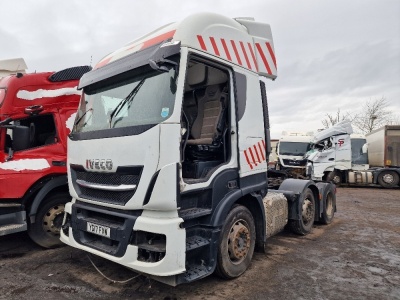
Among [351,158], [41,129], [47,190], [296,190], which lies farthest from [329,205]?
[351,158]

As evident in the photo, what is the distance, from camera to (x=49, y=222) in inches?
204

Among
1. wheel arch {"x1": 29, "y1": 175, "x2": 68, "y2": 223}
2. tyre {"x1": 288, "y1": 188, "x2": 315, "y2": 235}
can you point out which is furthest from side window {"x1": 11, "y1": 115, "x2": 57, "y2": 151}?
tyre {"x1": 288, "y1": 188, "x2": 315, "y2": 235}

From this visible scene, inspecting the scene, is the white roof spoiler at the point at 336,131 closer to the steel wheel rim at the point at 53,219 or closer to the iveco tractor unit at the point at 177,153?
the iveco tractor unit at the point at 177,153

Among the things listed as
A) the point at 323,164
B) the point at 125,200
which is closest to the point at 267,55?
the point at 125,200

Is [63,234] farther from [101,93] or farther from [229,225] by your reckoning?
[229,225]

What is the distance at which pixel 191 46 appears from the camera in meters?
3.41

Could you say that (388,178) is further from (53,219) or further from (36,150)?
(36,150)

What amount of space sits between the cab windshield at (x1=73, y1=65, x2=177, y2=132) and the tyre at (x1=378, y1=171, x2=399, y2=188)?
16529 millimetres

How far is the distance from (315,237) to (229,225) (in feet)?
9.73

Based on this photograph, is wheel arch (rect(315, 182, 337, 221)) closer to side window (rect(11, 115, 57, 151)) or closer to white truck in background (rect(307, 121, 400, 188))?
side window (rect(11, 115, 57, 151))

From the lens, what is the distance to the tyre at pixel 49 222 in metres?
5.02

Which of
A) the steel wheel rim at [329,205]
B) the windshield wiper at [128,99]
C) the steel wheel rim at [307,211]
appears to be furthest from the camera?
the steel wheel rim at [329,205]

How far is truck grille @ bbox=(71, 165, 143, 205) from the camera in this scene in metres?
3.19

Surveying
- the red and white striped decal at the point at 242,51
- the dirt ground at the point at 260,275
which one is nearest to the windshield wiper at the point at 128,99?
the red and white striped decal at the point at 242,51
